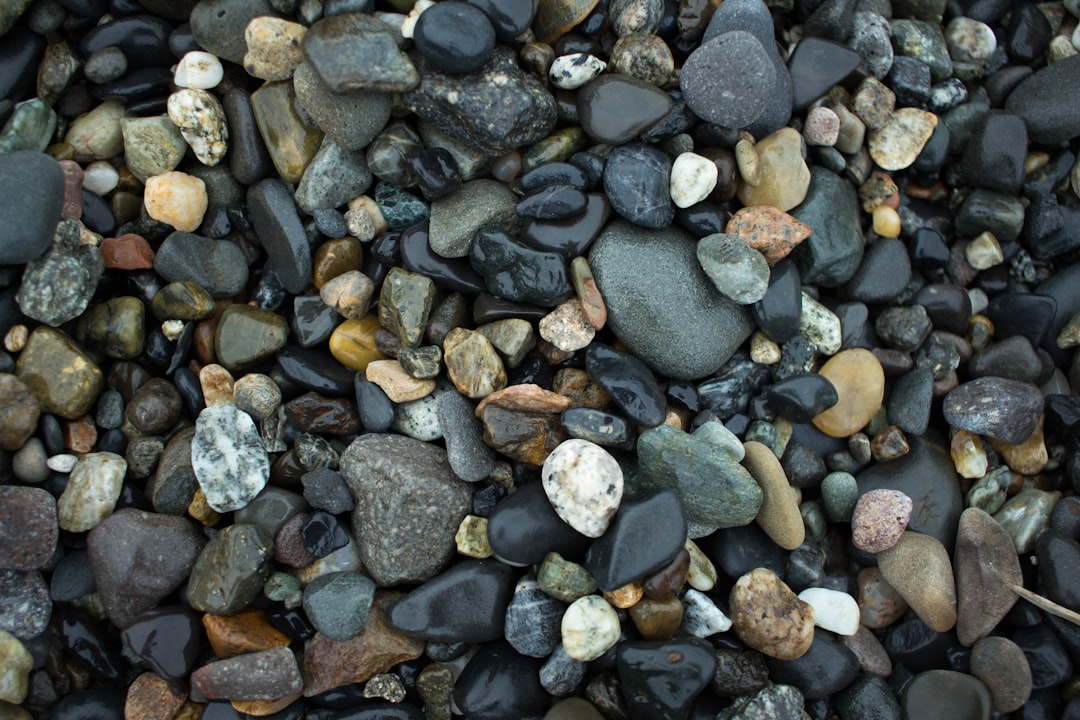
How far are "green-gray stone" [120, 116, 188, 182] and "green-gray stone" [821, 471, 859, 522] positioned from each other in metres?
2.48

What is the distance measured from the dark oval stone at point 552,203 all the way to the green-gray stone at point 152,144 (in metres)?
1.21

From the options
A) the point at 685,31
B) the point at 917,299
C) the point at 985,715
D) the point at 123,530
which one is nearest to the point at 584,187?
the point at 685,31

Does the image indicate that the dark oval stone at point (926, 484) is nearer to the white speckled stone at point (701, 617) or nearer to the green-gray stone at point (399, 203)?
the white speckled stone at point (701, 617)

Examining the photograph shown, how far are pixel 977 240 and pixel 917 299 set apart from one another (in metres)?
0.35

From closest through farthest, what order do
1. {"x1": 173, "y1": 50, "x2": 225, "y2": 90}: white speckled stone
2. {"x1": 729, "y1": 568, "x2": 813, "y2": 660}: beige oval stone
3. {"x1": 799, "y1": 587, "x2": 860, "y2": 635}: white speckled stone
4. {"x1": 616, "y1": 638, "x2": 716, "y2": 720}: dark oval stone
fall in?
1. {"x1": 616, "y1": 638, "x2": 716, "y2": 720}: dark oval stone
2. {"x1": 729, "y1": 568, "x2": 813, "y2": 660}: beige oval stone
3. {"x1": 799, "y1": 587, "x2": 860, "y2": 635}: white speckled stone
4. {"x1": 173, "y1": 50, "x2": 225, "y2": 90}: white speckled stone

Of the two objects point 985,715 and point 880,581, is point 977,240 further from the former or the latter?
point 985,715

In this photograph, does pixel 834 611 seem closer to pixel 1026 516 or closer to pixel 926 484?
pixel 926 484

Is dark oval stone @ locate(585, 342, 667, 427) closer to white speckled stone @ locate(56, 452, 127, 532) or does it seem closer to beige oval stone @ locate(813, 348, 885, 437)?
beige oval stone @ locate(813, 348, 885, 437)

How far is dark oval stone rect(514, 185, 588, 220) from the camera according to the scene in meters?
2.30

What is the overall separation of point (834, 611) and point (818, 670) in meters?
0.19

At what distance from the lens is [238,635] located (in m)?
2.21

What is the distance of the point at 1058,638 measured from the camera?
238 cm

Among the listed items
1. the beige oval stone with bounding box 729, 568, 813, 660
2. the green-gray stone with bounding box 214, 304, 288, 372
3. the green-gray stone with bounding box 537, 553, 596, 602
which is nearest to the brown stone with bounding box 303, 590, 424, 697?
the green-gray stone with bounding box 537, 553, 596, 602

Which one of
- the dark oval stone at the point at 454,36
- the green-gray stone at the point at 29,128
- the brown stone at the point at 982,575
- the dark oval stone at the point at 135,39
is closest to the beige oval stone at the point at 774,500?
the brown stone at the point at 982,575
